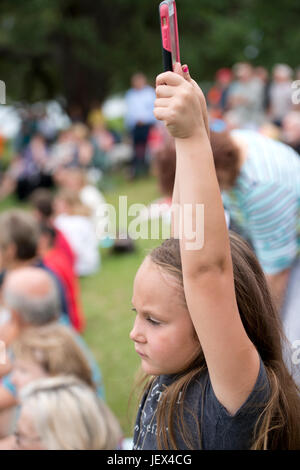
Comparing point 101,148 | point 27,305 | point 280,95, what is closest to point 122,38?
point 101,148

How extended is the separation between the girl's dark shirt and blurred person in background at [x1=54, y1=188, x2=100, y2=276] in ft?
15.8

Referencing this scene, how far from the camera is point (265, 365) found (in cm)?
115

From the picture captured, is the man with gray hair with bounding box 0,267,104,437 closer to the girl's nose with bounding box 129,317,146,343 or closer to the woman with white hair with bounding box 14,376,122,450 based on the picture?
the woman with white hair with bounding box 14,376,122,450

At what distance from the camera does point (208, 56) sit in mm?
15711

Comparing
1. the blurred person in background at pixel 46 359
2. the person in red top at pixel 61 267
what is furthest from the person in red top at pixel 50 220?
the blurred person in background at pixel 46 359

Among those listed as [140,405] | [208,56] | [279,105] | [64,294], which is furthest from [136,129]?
[140,405]

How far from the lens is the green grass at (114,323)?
3.71 m

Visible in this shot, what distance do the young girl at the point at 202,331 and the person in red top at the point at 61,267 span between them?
288 cm

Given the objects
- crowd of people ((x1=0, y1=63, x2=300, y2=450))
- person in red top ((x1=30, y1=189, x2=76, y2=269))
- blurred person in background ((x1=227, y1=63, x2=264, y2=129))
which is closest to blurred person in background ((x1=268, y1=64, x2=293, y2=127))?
blurred person in background ((x1=227, y1=63, x2=264, y2=129))

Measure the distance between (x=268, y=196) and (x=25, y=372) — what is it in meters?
1.32

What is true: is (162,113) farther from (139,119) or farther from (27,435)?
(139,119)

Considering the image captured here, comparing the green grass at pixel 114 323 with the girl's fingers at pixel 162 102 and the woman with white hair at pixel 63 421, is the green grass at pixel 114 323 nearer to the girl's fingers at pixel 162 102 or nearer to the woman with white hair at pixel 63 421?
the woman with white hair at pixel 63 421

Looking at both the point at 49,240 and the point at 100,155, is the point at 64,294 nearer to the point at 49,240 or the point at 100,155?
the point at 49,240

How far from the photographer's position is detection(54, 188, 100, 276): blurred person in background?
5.92 meters
